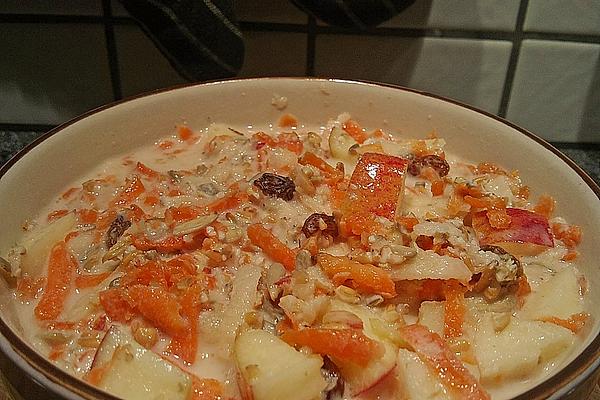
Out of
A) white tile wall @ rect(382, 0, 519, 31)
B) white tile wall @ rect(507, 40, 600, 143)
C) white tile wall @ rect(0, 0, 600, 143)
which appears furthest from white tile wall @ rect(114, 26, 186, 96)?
white tile wall @ rect(507, 40, 600, 143)

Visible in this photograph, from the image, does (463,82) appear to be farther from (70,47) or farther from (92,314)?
(92,314)

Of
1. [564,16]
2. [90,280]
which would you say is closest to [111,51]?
[90,280]

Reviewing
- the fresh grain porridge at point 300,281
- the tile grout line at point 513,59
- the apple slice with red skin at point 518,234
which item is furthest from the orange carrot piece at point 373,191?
the tile grout line at point 513,59

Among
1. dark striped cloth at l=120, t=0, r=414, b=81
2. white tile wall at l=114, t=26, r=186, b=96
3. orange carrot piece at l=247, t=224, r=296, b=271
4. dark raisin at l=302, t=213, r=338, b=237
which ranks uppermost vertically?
dark striped cloth at l=120, t=0, r=414, b=81

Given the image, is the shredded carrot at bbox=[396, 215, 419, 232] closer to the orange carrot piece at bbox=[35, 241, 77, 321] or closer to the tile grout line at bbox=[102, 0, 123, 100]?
the orange carrot piece at bbox=[35, 241, 77, 321]

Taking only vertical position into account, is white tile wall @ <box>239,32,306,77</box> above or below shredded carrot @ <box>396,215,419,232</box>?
above

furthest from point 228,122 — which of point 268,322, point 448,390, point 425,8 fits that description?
point 448,390

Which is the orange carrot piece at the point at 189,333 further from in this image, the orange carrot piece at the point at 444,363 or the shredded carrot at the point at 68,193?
the shredded carrot at the point at 68,193
